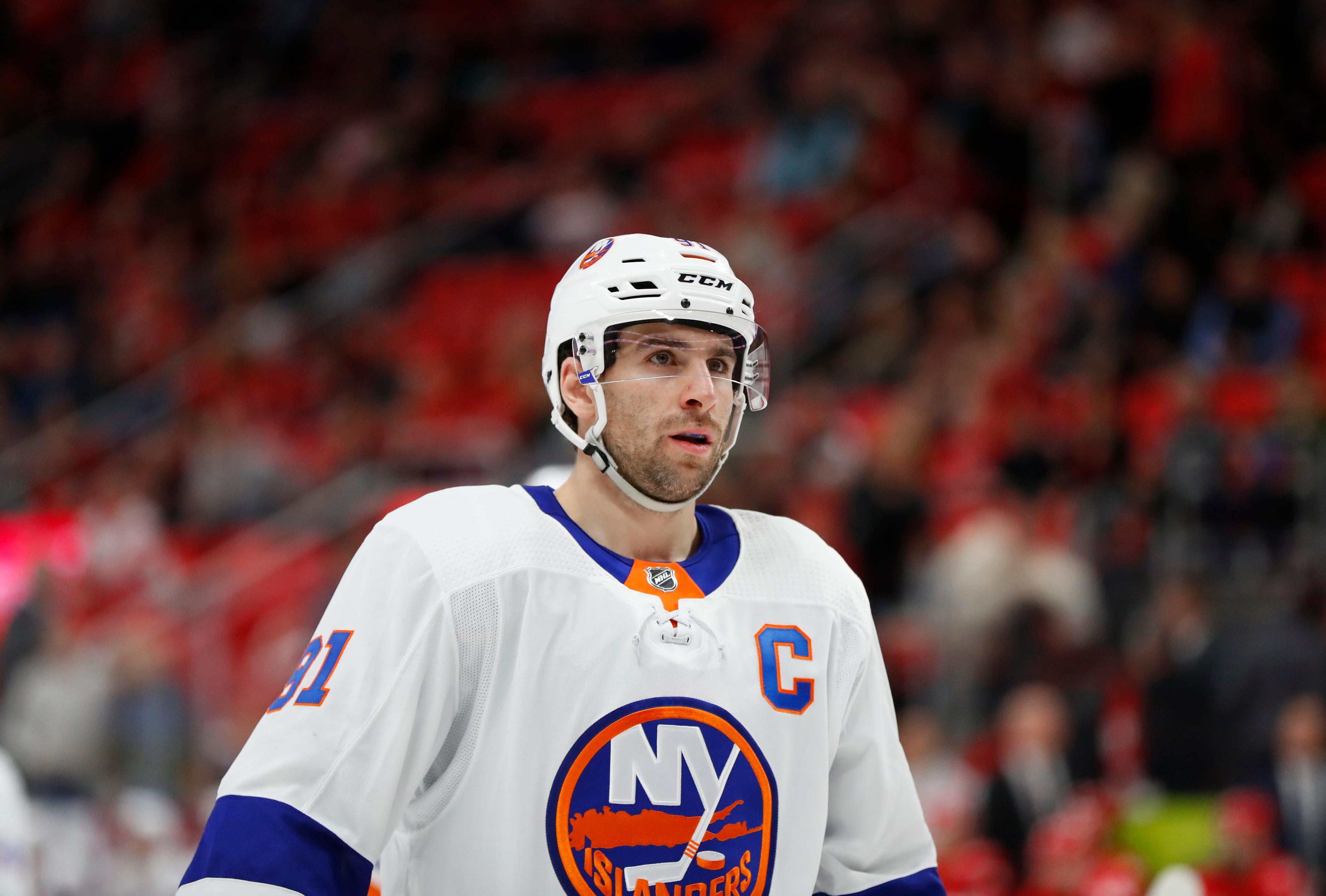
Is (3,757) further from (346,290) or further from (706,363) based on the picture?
(346,290)

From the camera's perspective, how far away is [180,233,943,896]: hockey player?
2229 mm

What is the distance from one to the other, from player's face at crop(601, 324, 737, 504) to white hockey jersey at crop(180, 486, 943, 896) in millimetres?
142

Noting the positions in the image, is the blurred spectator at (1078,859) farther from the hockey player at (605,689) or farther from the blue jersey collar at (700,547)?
the blue jersey collar at (700,547)

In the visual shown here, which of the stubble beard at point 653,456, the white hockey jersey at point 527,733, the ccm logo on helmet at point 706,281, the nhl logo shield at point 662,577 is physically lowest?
the white hockey jersey at point 527,733

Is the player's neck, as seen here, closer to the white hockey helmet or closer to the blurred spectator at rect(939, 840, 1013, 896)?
the white hockey helmet

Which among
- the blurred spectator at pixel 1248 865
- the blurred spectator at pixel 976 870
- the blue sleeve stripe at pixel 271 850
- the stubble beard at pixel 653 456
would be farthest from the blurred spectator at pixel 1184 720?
the blue sleeve stripe at pixel 271 850

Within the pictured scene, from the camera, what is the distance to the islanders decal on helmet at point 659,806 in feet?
7.55

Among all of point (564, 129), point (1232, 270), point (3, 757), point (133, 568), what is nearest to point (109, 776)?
point (133, 568)

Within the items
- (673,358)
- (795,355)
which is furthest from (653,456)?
(795,355)

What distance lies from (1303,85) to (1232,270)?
4.67ft

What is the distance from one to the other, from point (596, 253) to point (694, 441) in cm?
36

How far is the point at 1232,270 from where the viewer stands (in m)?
7.42

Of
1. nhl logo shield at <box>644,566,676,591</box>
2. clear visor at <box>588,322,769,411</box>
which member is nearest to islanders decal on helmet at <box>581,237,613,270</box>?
clear visor at <box>588,322,769,411</box>

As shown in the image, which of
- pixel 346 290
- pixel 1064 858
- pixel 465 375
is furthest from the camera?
pixel 346 290
